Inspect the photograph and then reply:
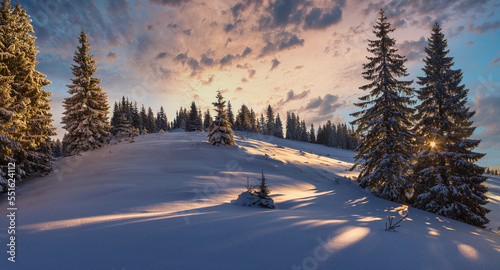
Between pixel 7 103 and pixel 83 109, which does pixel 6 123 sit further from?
pixel 83 109

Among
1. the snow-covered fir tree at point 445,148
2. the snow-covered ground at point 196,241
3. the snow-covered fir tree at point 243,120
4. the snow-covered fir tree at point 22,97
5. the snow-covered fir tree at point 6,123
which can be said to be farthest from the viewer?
the snow-covered fir tree at point 243,120

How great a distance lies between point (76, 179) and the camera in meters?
10.6

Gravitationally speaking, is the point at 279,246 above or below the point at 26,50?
below

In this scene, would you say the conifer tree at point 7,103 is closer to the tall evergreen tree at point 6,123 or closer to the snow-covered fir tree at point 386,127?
the tall evergreen tree at point 6,123

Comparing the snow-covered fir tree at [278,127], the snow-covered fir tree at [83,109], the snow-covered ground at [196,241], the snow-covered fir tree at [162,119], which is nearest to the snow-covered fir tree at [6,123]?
the snow-covered ground at [196,241]

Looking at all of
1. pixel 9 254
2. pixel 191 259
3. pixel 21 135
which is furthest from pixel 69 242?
pixel 21 135

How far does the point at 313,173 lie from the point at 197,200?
469 inches

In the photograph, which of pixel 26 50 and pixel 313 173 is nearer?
pixel 26 50

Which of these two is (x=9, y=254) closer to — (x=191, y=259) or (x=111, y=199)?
(x=191, y=259)

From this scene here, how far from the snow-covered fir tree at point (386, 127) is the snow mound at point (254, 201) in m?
9.25

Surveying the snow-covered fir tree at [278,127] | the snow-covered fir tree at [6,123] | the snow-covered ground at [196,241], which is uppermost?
the snow-covered fir tree at [278,127]

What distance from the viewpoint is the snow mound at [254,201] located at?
23.7 feet

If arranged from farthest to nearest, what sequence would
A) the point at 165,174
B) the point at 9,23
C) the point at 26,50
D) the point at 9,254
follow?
the point at 26,50 → the point at 9,23 → the point at 165,174 → the point at 9,254

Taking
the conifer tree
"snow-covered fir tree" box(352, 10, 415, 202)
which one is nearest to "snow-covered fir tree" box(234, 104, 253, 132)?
"snow-covered fir tree" box(352, 10, 415, 202)
